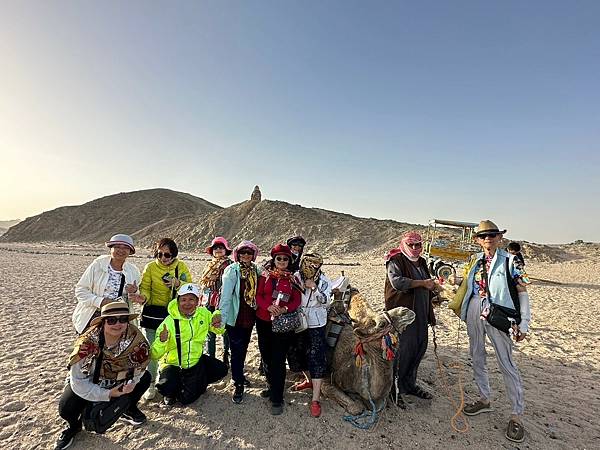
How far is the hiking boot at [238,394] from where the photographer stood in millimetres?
3902

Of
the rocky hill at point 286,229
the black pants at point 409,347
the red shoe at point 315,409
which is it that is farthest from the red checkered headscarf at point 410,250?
the rocky hill at point 286,229

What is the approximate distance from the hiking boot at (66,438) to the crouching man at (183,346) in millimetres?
805

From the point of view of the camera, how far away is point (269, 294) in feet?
12.0

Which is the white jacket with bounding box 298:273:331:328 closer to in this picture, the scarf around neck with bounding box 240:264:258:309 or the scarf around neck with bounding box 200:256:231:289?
the scarf around neck with bounding box 240:264:258:309

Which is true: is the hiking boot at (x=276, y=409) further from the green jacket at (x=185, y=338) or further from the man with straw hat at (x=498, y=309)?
the man with straw hat at (x=498, y=309)

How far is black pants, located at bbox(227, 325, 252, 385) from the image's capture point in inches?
152

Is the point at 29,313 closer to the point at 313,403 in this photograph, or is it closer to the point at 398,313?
the point at 313,403

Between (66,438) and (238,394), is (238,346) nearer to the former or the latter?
(238,394)

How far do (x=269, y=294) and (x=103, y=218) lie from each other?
7168 cm

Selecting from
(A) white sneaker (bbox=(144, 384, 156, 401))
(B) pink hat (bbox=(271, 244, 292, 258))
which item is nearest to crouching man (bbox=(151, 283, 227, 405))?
(A) white sneaker (bbox=(144, 384, 156, 401))

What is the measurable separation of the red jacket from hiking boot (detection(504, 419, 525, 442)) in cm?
250

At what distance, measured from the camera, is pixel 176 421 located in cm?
353

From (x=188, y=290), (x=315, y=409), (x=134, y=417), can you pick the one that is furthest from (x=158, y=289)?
(x=315, y=409)

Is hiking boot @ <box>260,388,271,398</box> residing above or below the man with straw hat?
below
